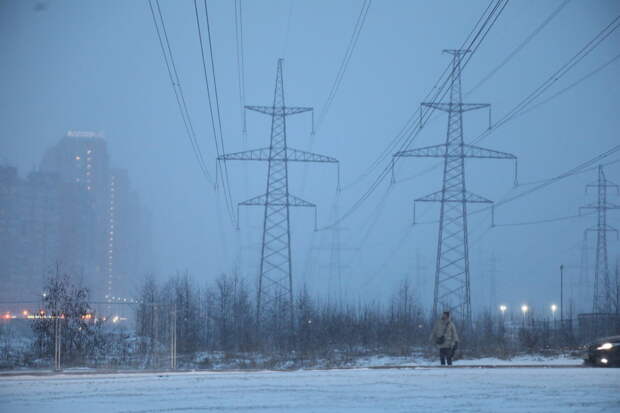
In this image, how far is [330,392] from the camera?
1322 centimetres

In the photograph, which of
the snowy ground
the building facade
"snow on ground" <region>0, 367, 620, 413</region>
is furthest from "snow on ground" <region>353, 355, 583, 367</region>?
the building facade

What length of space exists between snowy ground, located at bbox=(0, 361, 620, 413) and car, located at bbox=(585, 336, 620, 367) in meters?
2.73

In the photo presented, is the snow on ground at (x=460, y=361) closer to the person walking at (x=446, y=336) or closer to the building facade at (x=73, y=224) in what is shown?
the person walking at (x=446, y=336)

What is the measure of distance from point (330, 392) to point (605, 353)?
37.4ft

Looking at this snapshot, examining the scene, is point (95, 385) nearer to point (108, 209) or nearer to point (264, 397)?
point (264, 397)

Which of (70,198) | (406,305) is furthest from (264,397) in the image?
(70,198)

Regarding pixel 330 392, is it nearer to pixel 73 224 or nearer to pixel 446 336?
pixel 446 336

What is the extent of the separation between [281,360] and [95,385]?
453 inches

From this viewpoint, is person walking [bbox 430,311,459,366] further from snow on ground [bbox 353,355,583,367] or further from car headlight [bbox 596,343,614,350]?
car headlight [bbox 596,343,614,350]

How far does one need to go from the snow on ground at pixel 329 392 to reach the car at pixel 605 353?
3150 millimetres

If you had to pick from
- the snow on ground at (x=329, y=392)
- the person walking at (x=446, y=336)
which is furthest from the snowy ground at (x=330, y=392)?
the person walking at (x=446, y=336)

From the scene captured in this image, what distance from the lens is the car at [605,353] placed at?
20.8 metres

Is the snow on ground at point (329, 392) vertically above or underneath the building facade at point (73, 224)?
underneath

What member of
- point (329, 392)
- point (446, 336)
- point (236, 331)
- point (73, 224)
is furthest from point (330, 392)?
point (73, 224)
